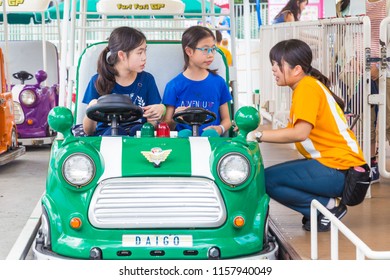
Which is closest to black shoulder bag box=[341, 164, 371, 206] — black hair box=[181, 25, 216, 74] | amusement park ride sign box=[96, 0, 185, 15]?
black hair box=[181, 25, 216, 74]

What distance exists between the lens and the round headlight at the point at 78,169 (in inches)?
174

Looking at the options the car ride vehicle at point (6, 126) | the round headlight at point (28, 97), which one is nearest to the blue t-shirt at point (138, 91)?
the car ride vehicle at point (6, 126)

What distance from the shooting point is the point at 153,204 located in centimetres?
436

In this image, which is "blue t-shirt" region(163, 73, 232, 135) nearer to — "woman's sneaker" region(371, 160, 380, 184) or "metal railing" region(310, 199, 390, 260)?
"metal railing" region(310, 199, 390, 260)

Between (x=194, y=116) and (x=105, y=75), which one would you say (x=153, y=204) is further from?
(x=105, y=75)

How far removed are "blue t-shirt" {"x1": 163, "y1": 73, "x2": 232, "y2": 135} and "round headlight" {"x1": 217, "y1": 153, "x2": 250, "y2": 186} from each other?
118 cm

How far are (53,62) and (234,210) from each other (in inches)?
390

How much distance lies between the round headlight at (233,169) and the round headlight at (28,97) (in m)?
7.51

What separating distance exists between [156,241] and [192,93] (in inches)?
63.4

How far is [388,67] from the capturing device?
719 centimetres

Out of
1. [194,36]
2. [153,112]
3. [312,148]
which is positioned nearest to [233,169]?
[153,112]

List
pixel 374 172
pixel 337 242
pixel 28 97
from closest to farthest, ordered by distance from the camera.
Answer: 1. pixel 337 242
2. pixel 374 172
3. pixel 28 97

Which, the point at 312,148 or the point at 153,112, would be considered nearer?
the point at 153,112
